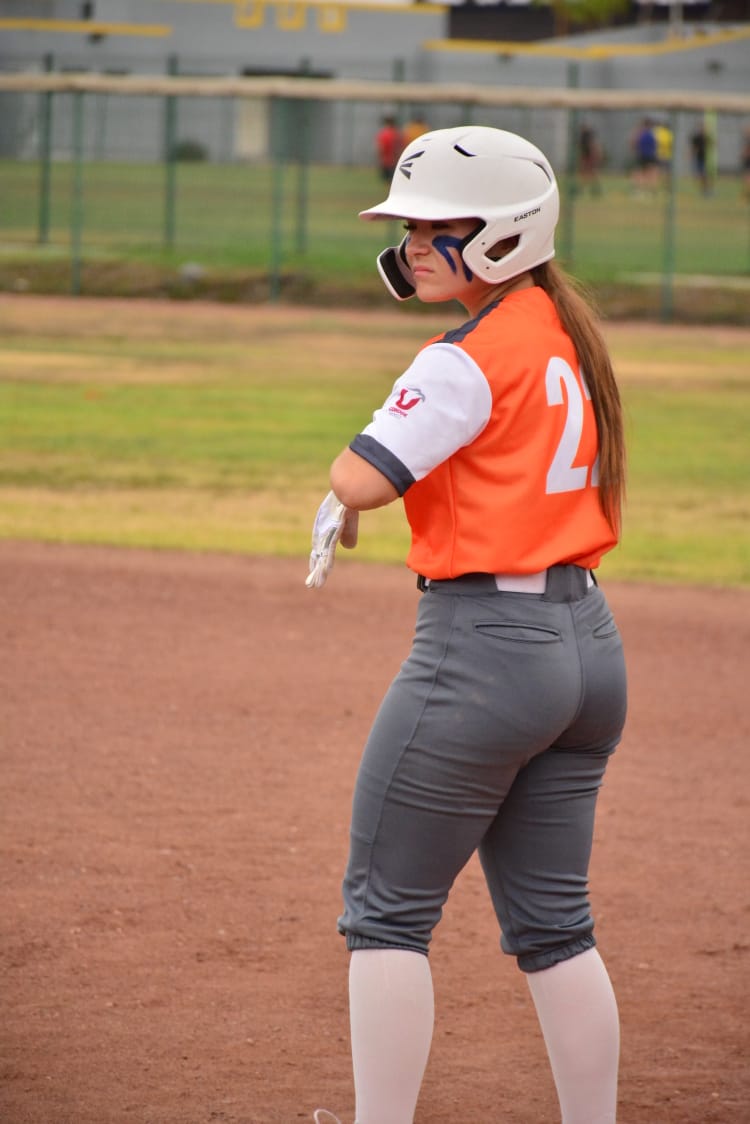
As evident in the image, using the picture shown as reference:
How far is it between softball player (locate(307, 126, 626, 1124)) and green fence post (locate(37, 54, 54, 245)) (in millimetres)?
21137

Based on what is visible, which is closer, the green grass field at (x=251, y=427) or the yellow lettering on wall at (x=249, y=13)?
the green grass field at (x=251, y=427)

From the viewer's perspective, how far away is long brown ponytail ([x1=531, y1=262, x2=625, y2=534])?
2811 mm

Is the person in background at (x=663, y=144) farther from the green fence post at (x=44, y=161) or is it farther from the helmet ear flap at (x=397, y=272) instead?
the helmet ear flap at (x=397, y=272)

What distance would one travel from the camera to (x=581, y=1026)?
9.37 ft

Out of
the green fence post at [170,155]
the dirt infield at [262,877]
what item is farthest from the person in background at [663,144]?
the dirt infield at [262,877]

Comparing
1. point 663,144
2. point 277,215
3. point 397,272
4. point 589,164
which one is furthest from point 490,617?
point 663,144

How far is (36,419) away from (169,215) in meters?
12.3

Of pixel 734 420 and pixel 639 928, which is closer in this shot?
pixel 639 928

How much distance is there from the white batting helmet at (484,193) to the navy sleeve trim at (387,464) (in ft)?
1.33

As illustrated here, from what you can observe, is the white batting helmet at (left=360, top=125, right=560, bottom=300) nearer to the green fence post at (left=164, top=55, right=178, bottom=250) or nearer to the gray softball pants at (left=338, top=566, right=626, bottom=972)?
the gray softball pants at (left=338, top=566, right=626, bottom=972)

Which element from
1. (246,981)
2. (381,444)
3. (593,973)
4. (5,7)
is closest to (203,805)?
(246,981)

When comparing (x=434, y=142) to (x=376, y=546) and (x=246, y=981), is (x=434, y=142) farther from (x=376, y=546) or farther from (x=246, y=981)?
(x=376, y=546)

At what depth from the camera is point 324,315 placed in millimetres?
21391

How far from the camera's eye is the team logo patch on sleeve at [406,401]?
2.59 m
